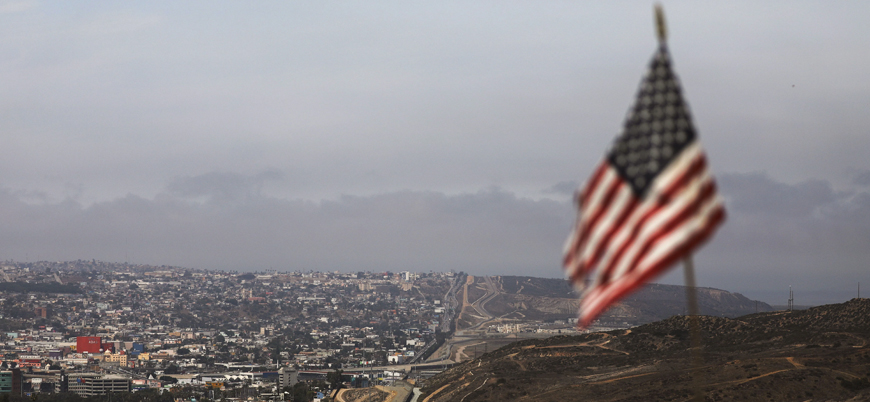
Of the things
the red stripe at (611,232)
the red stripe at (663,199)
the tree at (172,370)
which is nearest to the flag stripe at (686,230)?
the red stripe at (663,199)

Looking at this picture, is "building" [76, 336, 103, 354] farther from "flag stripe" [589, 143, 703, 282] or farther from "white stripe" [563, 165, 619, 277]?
"flag stripe" [589, 143, 703, 282]

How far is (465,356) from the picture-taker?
144 metres

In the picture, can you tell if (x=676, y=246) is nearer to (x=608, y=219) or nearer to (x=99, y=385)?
(x=608, y=219)

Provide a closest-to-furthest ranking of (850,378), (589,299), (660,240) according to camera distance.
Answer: (660,240) → (589,299) → (850,378)

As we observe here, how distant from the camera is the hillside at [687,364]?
48.1 meters

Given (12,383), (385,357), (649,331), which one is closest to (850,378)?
(649,331)

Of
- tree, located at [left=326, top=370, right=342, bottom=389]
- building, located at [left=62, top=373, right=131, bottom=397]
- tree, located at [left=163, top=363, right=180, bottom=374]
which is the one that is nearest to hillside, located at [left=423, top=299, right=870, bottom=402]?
tree, located at [left=326, top=370, right=342, bottom=389]

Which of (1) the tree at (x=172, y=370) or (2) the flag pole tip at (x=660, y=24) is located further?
(1) the tree at (x=172, y=370)

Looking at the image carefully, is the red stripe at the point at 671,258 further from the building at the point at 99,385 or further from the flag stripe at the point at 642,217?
the building at the point at 99,385

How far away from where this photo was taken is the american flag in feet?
25.8

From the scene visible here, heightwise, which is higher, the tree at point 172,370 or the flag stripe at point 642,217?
the flag stripe at point 642,217

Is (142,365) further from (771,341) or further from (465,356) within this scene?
(771,341)

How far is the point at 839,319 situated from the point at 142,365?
5219 inches

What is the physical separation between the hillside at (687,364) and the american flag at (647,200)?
119ft
